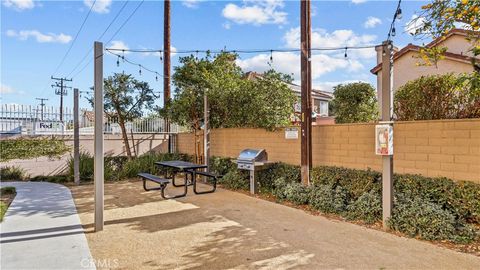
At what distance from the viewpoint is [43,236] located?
4535mm

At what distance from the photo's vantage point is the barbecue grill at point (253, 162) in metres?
7.80

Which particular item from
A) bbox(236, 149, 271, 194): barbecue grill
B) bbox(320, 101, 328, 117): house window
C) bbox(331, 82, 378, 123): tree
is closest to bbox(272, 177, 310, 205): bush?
bbox(236, 149, 271, 194): barbecue grill

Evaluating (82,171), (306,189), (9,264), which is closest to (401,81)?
(306,189)

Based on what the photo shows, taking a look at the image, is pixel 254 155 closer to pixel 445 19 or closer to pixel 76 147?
pixel 445 19

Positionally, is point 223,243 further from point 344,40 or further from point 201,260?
point 344,40

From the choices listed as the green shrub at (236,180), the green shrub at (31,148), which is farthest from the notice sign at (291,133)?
the green shrub at (31,148)

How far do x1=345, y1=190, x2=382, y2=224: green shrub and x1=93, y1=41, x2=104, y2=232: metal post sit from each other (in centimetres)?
410

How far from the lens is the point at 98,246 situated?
4.20m

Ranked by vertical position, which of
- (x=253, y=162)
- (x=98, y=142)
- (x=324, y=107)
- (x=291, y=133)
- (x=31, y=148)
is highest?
(x=324, y=107)

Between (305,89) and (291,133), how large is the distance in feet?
4.34

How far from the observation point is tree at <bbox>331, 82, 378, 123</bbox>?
1327 cm

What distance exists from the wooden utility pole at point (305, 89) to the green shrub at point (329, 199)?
24.9 inches

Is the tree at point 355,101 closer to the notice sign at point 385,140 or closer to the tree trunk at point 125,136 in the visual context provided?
the notice sign at point 385,140

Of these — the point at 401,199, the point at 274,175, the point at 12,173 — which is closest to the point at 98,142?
the point at 274,175
